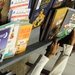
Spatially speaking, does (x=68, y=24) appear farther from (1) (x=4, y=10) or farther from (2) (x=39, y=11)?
(1) (x=4, y=10)

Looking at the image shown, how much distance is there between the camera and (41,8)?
941 millimetres

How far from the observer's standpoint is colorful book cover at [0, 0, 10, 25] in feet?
2.33

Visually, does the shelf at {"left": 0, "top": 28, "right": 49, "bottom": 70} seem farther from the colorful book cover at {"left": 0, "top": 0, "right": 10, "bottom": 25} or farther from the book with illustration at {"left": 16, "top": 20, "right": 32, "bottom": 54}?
the colorful book cover at {"left": 0, "top": 0, "right": 10, "bottom": 25}

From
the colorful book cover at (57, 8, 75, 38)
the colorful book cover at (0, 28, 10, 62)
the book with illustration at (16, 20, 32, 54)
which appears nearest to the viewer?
the colorful book cover at (0, 28, 10, 62)

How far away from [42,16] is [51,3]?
0.34 ft

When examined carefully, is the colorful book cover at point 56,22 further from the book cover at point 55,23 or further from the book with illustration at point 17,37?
the book with illustration at point 17,37

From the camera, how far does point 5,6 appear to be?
72 centimetres

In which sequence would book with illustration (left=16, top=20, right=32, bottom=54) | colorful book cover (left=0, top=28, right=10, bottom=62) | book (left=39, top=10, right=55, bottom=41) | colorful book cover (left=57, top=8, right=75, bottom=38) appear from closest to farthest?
1. colorful book cover (left=0, top=28, right=10, bottom=62)
2. book with illustration (left=16, top=20, right=32, bottom=54)
3. book (left=39, top=10, right=55, bottom=41)
4. colorful book cover (left=57, top=8, right=75, bottom=38)

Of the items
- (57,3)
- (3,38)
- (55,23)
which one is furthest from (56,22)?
(3,38)

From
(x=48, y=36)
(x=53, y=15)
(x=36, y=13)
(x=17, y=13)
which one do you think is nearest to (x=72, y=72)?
(x=48, y=36)

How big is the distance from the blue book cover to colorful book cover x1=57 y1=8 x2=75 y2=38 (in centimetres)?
19

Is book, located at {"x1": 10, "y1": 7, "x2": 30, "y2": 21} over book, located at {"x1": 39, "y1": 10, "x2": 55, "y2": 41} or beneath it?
over

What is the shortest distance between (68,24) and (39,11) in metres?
0.40

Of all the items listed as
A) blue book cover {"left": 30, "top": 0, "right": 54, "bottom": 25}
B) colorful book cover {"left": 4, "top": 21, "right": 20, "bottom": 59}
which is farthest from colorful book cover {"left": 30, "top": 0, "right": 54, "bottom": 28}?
colorful book cover {"left": 4, "top": 21, "right": 20, "bottom": 59}
